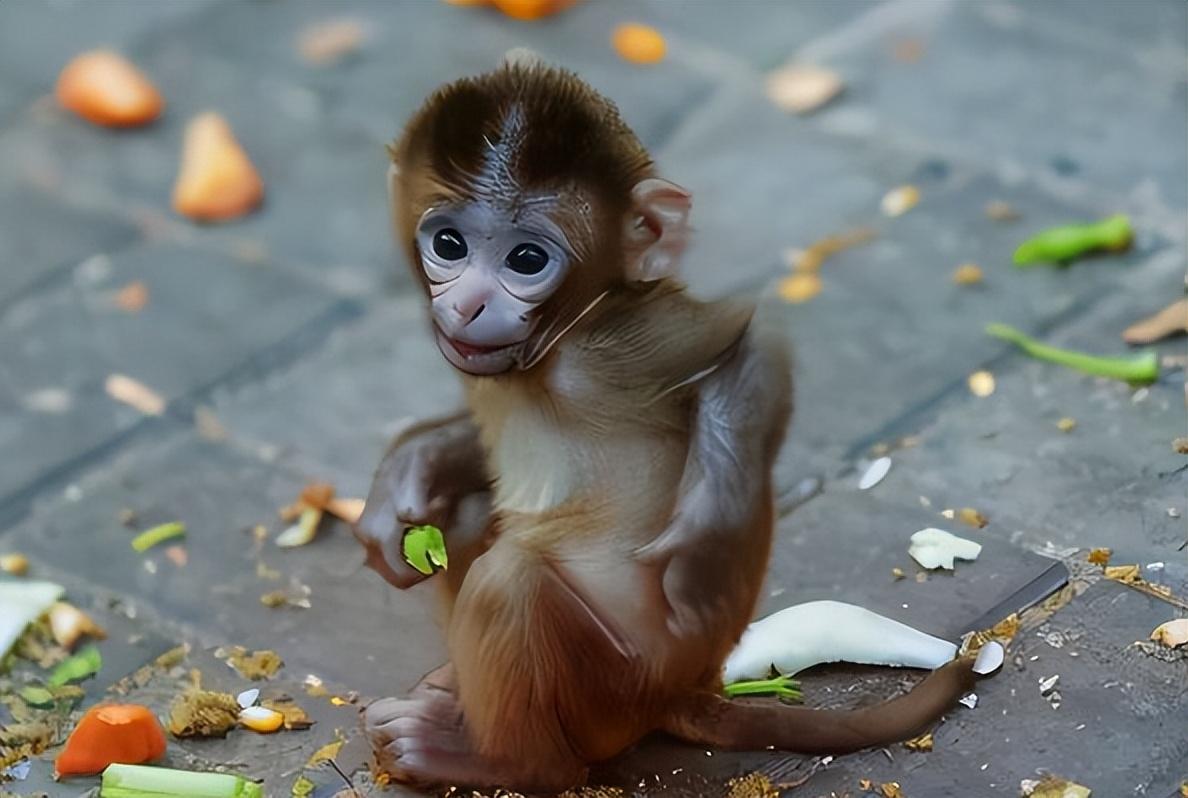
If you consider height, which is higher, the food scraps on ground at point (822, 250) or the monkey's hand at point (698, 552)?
the monkey's hand at point (698, 552)

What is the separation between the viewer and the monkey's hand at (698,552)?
2965mm

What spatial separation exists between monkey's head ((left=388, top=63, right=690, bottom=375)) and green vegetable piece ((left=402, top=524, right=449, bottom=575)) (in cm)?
39

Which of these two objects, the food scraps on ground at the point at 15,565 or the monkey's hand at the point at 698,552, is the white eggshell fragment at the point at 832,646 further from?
the food scraps on ground at the point at 15,565

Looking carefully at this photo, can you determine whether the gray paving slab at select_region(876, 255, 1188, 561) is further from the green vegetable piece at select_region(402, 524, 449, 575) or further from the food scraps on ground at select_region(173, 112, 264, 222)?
the food scraps on ground at select_region(173, 112, 264, 222)

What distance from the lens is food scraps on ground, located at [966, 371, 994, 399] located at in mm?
4609

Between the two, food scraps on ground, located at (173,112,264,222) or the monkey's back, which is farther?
food scraps on ground, located at (173,112,264,222)

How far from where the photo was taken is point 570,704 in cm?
318

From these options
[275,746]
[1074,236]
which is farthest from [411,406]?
[1074,236]

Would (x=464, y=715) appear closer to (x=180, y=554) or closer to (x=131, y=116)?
(x=180, y=554)

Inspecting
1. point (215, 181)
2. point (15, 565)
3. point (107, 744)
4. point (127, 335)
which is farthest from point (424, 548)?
point (215, 181)

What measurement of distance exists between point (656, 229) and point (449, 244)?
305mm

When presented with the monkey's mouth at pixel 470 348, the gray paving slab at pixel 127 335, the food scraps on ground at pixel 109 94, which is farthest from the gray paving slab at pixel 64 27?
the monkey's mouth at pixel 470 348

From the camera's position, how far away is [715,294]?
505 cm

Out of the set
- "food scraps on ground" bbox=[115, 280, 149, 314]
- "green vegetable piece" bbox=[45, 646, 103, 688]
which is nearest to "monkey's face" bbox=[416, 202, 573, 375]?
"green vegetable piece" bbox=[45, 646, 103, 688]
